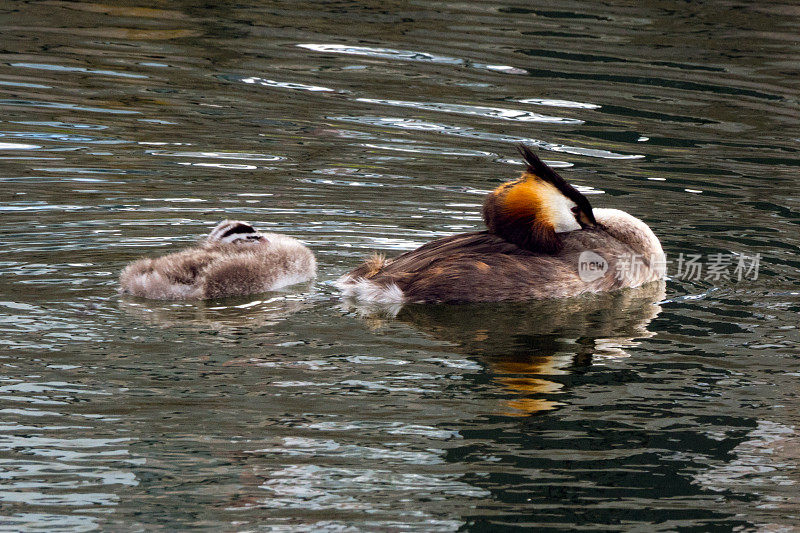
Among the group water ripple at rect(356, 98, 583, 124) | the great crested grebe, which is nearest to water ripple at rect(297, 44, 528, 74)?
water ripple at rect(356, 98, 583, 124)

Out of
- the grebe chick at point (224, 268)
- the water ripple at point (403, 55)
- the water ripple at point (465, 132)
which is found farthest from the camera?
the water ripple at point (403, 55)

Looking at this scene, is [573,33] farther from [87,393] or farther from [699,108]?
[87,393]

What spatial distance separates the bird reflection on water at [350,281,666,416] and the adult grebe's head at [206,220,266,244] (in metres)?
0.86

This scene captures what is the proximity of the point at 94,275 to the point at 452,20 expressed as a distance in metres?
10.9

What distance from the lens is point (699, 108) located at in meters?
14.1

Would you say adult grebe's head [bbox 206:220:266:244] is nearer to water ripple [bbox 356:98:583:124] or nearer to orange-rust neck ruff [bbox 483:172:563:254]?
orange-rust neck ruff [bbox 483:172:563:254]

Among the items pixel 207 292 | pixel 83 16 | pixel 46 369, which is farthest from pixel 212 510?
pixel 83 16

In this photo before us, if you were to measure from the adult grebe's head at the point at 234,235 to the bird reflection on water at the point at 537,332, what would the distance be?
2.82 feet

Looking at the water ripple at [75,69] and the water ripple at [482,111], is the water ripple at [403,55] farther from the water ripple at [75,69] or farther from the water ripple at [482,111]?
the water ripple at [75,69]

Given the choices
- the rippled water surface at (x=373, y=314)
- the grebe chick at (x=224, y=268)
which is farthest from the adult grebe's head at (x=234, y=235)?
the rippled water surface at (x=373, y=314)

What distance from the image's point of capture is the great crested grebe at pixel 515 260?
7.58 meters

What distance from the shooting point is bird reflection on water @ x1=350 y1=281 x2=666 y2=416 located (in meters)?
6.18

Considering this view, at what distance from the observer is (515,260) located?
25.2 ft

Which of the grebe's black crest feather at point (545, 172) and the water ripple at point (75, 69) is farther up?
the water ripple at point (75, 69)
